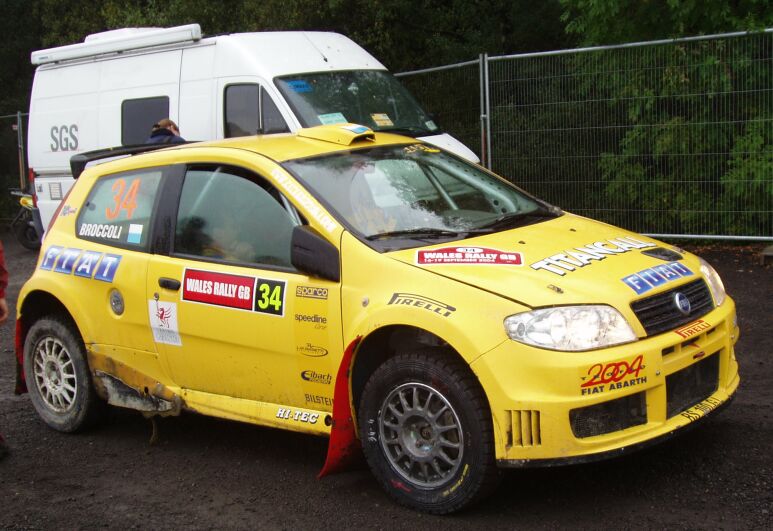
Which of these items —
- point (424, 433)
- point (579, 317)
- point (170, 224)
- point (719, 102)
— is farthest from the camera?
point (719, 102)

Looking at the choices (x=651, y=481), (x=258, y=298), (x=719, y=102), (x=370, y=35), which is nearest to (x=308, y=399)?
(x=258, y=298)

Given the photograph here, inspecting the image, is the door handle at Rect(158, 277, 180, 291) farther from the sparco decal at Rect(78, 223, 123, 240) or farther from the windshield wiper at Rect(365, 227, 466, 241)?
the windshield wiper at Rect(365, 227, 466, 241)

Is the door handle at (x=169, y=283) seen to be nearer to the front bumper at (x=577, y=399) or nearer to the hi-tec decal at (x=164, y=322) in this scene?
the hi-tec decal at (x=164, y=322)

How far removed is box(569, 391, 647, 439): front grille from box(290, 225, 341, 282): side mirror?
133cm

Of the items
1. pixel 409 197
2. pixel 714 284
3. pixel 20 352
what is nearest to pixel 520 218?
pixel 409 197

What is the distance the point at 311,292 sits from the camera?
4984 millimetres

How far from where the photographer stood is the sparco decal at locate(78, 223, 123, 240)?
19.8 ft

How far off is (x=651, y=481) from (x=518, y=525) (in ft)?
2.51

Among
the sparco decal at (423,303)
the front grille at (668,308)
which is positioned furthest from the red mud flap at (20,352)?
the front grille at (668,308)

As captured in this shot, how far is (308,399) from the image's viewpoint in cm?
512

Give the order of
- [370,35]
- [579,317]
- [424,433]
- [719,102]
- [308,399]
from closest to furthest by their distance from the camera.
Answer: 1. [579,317]
2. [424,433]
3. [308,399]
4. [719,102]
5. [370,35]

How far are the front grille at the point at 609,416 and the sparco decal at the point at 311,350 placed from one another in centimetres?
130

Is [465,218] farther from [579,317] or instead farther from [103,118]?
[103,118]

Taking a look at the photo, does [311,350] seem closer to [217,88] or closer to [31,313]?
[31,313]
